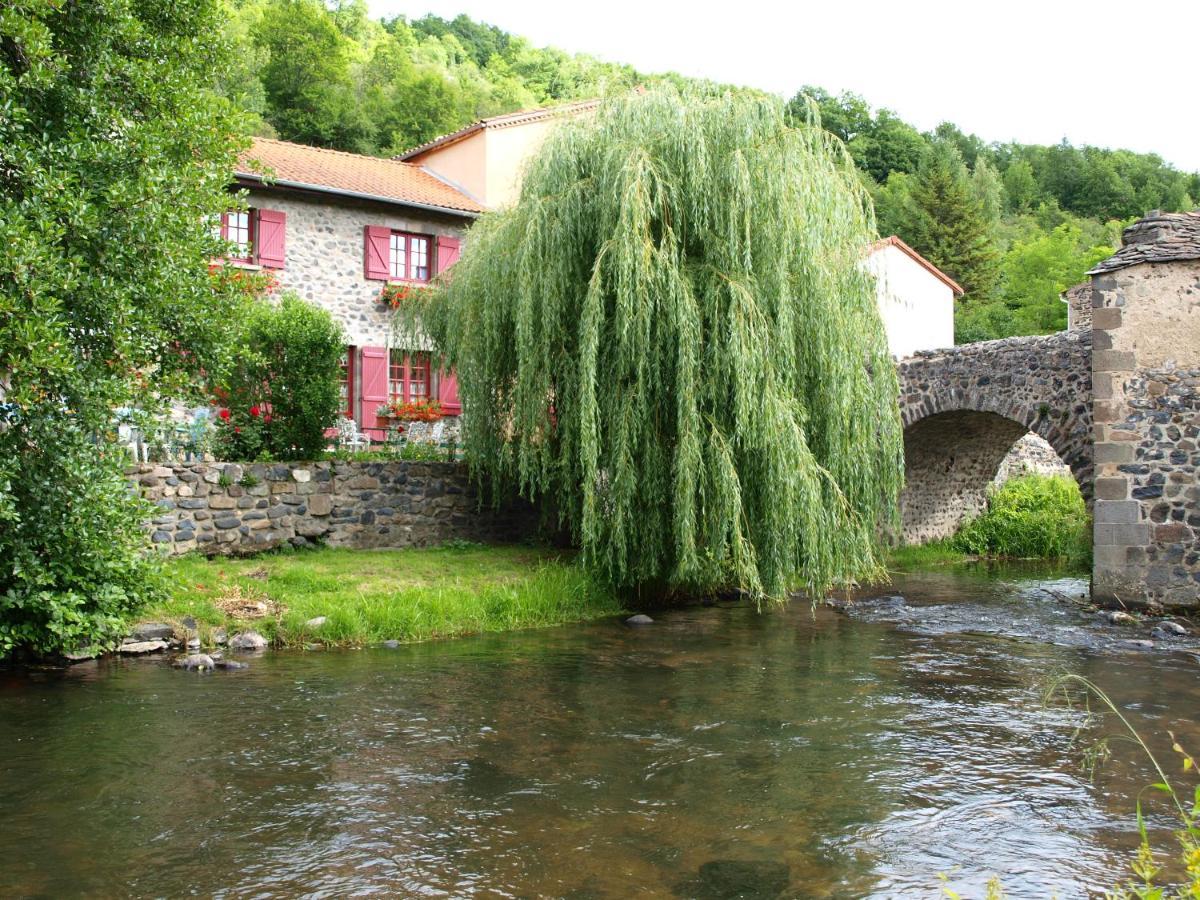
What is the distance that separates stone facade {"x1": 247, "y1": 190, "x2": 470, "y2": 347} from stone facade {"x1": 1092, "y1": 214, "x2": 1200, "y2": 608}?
34.8 ft

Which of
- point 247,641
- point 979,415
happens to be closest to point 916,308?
point 979,415

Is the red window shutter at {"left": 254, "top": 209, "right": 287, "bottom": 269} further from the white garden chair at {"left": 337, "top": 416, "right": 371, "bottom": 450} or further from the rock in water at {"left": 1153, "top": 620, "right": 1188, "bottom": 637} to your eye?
the rock in water at {"left": 1153, "top": 620, "right": 1188, "bottom": 637}

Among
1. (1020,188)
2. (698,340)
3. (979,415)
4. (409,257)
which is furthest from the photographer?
(1020,188)

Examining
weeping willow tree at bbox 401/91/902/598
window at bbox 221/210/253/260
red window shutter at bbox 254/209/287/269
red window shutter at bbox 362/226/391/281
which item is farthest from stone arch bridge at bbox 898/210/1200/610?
window at bbox 221/210/253/260

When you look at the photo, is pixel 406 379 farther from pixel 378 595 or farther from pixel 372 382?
pixel 378 595

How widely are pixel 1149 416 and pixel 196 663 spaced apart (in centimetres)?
1089

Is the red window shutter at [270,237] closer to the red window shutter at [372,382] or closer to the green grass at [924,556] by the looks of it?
the red window shutter at [372,382]

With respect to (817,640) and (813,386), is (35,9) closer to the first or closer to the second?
(813,386)

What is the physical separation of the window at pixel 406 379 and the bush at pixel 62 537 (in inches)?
389

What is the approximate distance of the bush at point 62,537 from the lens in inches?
324

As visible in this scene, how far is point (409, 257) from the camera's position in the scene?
19.6m

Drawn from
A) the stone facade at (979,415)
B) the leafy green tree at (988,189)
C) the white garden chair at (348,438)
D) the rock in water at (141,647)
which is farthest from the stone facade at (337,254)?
the leafy green tree at (988,189)

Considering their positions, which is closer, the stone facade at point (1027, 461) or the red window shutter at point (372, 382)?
the red window shutter at point (372, 382)

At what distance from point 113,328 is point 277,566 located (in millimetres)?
3974
